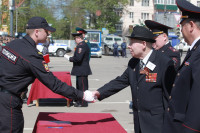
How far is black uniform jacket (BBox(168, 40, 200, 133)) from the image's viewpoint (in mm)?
2559

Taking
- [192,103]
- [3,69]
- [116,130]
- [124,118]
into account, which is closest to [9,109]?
[3,69]

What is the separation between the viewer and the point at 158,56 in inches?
166

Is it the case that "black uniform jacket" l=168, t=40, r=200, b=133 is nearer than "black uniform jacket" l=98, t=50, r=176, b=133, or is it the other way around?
"black uniform jacket" l=168, t=40, r=200, b=133

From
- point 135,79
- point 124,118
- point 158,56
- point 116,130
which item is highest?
point 158,56

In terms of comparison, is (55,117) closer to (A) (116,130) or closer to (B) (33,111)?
(A) (116,130)

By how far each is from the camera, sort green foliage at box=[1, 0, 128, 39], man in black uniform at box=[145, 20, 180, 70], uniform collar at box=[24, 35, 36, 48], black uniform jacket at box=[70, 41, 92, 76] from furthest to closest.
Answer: green foliage at box=[1, 0, 128, 39]
black uniform jacket at box=[70, 41, 92, 76]
man in black uniform at box=[145, 20, 180, 70]
uniform collar at box=[24, 35, 36, 48]

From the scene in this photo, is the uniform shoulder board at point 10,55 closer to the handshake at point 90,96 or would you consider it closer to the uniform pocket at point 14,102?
the uniform pocket at point 14,102

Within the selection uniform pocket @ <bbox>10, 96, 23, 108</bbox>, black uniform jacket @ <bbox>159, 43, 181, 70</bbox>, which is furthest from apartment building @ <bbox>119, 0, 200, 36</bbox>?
uniform pocket @ <bbox>10, 96, 23, 108</bbox>

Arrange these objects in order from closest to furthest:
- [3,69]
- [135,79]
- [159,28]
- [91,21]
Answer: [3,69]
[135,79]
[159,28]
[91,21]

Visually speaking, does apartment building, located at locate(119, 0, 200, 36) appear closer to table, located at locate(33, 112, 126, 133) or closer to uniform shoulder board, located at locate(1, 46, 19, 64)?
table, located at locate(33, 112, 126, 133)

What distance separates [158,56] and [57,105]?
631 cm

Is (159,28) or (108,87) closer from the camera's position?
(108,87)

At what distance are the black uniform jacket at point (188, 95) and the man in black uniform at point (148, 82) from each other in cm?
105

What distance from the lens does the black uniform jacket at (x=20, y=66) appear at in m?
3.94
